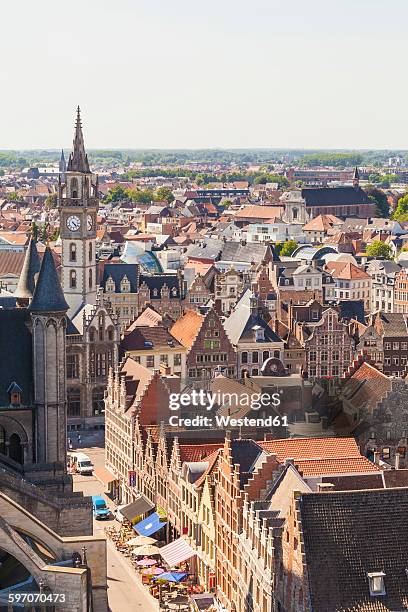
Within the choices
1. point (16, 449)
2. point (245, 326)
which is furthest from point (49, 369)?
point (245, 326)

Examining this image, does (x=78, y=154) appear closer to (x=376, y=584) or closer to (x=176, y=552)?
(x=176, y=552)

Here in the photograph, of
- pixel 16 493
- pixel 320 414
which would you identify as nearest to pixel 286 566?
pixel 16 493

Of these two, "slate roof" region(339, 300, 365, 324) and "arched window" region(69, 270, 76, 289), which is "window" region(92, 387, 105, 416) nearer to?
"arched window" region(69, 270, 76, 289)

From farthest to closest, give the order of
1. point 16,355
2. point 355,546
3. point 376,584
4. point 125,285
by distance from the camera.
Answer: point 125,285 < point 16,355 < point 355,546 < point 376,584

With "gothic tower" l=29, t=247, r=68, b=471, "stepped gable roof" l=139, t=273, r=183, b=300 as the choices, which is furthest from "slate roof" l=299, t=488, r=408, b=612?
"stepped gable roof" l=139, t=273, r=183, b=300

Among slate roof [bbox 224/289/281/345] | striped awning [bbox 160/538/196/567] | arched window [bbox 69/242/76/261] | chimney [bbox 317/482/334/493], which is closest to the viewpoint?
chimney [bbox 317/482/334/493]

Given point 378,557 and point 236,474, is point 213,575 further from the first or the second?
point 378,557
